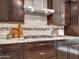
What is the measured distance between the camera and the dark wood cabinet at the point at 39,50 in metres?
2.52

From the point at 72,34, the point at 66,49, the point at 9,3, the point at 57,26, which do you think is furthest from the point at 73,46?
the point at 9,3

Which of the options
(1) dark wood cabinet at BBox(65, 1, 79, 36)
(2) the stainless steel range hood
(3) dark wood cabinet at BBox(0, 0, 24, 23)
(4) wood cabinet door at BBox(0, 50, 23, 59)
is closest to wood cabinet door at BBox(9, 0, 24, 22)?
(3) dark wood cabinet at BBox(0, 0, 24, 23)

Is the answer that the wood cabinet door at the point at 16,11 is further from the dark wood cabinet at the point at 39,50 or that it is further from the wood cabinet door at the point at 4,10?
the dark wood cabinet at the point at 39,50

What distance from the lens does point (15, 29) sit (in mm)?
2910

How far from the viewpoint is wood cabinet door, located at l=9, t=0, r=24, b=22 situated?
262cm

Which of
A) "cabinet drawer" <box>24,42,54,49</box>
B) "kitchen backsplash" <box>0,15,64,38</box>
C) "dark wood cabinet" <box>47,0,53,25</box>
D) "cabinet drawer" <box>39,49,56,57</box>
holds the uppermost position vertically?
"dark wood cabinet" <box>47,0,53,25</box>

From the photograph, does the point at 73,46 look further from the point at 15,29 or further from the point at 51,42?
the point at 15,29

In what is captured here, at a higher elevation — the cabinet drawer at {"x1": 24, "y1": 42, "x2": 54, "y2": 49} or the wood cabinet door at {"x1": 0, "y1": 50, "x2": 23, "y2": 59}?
the cabinet drawer at {"x1": 24, "y1": 42, "x2": 54, "y2": 49}

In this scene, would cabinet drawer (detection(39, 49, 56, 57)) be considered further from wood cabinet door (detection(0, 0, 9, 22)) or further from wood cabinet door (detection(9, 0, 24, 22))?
wood cabinet door (detection(0, 0, 9, 22))

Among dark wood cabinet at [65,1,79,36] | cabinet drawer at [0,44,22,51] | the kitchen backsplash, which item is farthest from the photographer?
dark wood cabinet at [65,1,79,36]

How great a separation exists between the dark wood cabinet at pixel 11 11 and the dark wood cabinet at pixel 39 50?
0.60 m

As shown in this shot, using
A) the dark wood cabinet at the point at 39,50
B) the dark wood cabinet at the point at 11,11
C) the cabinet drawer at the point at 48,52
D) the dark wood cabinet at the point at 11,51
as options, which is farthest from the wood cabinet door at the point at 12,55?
the dark wood cabinet at the point at 11,11

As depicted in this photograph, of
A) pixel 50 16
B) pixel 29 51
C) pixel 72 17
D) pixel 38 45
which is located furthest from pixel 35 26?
pixel 72 17

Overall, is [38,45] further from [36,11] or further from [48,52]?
[36,11]
